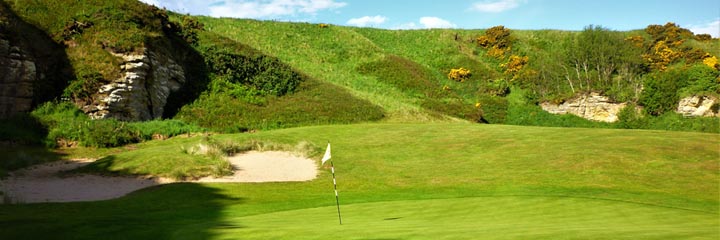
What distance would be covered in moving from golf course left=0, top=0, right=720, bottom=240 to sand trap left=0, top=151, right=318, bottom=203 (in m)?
0.14

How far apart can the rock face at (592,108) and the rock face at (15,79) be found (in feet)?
156

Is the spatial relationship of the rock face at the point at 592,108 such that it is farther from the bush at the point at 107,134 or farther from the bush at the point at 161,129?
the bush at the point at 107,134

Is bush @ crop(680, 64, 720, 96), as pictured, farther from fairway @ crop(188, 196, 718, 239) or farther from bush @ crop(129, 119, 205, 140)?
bush @ crop(129, 119, 205, 140)

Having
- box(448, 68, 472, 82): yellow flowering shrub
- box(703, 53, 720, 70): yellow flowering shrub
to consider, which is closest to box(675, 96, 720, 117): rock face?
box(703, 53, 720, 70): yellow flowering shrub

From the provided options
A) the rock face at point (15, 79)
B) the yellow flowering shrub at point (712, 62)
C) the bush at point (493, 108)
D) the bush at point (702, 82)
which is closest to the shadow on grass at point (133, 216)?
the rock face at point (15, 79)

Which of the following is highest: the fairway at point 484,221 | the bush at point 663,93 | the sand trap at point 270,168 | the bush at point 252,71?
the bush at point 252,71

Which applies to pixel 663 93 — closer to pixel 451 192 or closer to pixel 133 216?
pixel 451 192

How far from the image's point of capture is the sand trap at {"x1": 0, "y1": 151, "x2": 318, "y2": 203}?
16297 millimetres

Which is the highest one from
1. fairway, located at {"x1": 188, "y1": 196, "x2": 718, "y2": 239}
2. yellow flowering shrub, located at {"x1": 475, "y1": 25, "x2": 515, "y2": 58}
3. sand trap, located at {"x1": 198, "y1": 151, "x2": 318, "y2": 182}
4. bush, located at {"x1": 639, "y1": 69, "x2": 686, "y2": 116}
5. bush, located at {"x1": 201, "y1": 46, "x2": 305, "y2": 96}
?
yellow flowering shrub, located at {"x1": 475, "y1": 25, "x2": 515, "y2": 58}

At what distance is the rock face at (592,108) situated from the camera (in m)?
49.2

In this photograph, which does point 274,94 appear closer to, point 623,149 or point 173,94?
point 173,94

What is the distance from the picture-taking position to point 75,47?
32344 mm

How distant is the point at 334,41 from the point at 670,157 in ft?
182

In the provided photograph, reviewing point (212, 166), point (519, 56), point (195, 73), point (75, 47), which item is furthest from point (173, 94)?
point (519, 56)
